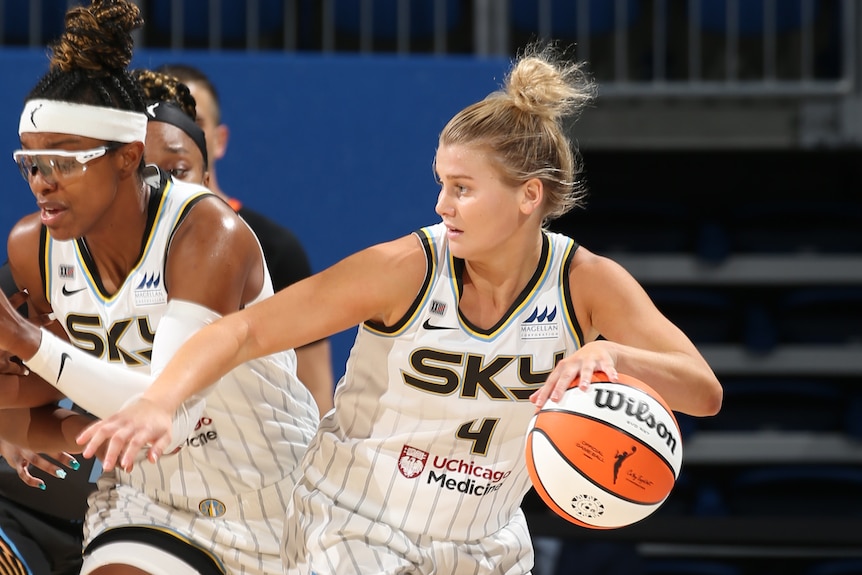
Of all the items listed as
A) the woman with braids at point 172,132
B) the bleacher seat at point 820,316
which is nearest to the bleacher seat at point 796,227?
the bleacher seat at point 820,316

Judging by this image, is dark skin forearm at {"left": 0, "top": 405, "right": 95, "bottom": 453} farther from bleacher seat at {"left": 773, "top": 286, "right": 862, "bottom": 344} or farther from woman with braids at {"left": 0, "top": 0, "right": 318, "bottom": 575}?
bleacher seat at {"left": 773, "top": 286, "right": 862, "bottom": 344}

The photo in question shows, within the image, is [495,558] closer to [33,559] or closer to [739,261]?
[33,559]

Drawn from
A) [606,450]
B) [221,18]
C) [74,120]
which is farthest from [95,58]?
[221,18]

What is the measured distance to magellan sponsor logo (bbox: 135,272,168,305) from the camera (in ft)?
9.27

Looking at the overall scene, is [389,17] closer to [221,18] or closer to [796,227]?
[221,18]

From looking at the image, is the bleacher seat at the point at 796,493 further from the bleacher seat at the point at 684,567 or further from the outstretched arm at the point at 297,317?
the outstretched arm at the point at 297,317

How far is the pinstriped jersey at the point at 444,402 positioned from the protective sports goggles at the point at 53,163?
2.28 feet

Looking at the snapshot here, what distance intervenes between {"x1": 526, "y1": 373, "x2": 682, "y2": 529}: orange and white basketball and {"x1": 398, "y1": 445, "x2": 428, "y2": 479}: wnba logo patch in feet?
1.05

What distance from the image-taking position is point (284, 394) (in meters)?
3.09

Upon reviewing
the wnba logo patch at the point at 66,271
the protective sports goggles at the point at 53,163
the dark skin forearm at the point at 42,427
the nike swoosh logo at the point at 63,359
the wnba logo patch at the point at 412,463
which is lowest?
the wnba logo patch at the point at 412,463

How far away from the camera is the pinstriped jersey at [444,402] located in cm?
274

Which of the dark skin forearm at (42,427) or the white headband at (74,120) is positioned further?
the dark skin forearm at (42,427)

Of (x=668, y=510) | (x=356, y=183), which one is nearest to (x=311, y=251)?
(x=356, y=183)

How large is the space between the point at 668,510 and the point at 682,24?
2.70 m
